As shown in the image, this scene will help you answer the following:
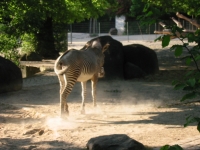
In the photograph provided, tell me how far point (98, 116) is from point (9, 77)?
15.3 feet

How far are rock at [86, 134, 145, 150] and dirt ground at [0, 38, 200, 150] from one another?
24.5 inches

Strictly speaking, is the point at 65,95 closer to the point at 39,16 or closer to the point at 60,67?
the point at 60,67

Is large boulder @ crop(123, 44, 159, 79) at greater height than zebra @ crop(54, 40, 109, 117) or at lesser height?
lesser

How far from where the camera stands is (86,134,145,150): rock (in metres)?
6.27

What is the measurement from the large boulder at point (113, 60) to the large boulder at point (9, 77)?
3.46 metres

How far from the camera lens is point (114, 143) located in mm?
6332

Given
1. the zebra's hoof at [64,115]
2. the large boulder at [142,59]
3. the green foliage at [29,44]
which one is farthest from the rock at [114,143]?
the green foliage at [29,44]

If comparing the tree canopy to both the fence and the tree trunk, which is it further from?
the fence

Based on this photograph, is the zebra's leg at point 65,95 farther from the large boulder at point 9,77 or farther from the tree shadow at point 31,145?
the large boulder at point 9,77

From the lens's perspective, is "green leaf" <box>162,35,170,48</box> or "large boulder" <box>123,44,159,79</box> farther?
"large boulder" <box>123,44,159,79</box>

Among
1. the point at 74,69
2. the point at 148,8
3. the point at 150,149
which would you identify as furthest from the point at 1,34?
the point at 148,8

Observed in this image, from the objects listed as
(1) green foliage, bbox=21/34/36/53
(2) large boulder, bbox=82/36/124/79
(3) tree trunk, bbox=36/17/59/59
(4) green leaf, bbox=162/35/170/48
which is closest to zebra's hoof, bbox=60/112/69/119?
(2) large boulder, bbox=82/36/124/79

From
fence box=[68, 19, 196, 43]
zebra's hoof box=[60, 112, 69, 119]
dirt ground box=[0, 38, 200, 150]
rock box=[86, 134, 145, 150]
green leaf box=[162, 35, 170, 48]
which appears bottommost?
dirt ground box=[0, 38, 200, 150]

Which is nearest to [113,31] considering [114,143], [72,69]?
[72,69]
